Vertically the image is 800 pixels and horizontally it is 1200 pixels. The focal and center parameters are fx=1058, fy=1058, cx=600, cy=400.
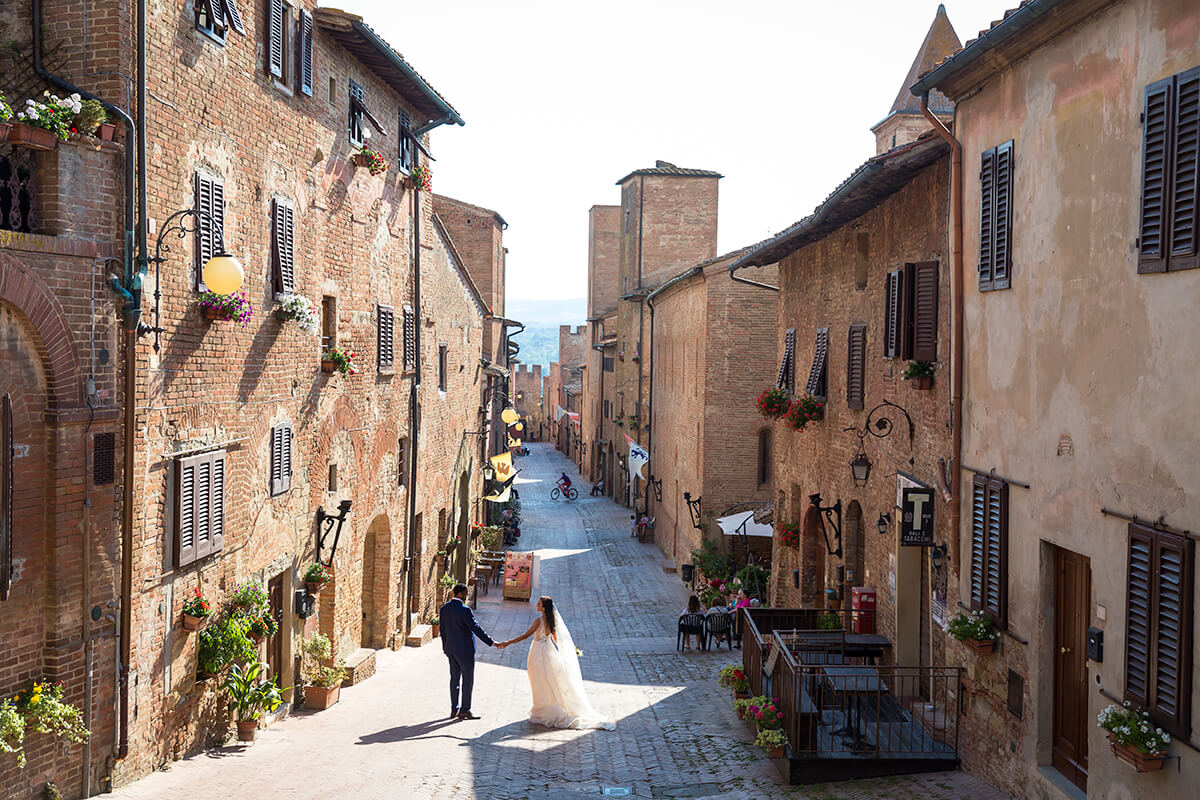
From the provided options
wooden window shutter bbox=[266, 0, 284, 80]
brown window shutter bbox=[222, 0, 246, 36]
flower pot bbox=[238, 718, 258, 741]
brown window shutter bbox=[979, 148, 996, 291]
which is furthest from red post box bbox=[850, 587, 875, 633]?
brown window shutter bbox=[222, 0, 246, 36]

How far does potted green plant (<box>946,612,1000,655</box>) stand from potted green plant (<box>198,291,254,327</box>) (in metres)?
7.94

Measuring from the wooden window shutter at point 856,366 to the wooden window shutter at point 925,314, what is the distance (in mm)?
2838

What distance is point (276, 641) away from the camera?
45.3 feet

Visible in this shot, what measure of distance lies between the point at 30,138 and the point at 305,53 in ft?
20.0

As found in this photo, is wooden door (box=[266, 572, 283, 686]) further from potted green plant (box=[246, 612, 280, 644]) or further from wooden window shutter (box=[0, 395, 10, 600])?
wooden window shutter (box=[0, 395, 10, 600])

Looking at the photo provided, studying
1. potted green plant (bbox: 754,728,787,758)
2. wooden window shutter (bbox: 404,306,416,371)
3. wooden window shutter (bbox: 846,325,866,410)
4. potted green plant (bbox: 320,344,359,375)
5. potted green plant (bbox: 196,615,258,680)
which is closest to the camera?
potted green plant (bbox: 754,728,787,758)

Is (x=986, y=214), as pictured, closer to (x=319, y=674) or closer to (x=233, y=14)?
(x=233, y=14)

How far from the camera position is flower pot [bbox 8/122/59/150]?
8.30 m

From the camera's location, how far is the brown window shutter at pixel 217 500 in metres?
11.2

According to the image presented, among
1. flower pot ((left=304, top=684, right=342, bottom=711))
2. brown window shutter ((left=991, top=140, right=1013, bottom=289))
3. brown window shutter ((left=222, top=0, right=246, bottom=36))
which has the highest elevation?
brown window shutter ((left=222, top=0, right=246, bottom=36))

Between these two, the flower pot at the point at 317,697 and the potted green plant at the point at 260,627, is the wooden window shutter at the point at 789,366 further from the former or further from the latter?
the potted green plant at the point at 260,627

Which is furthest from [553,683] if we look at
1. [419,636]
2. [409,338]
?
[409,338]

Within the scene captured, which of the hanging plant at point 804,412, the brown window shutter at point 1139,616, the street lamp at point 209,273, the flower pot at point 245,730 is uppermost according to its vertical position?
the street lamp at point 209,273

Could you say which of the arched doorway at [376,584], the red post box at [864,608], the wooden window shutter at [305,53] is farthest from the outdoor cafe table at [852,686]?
the wooden window shutter at [305,53]
